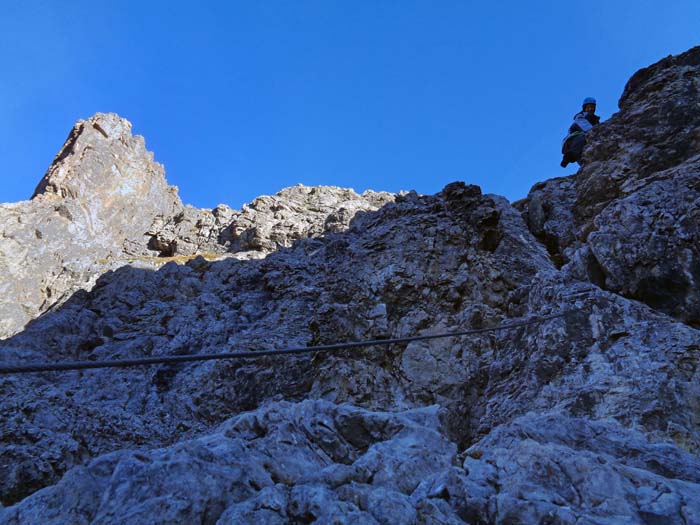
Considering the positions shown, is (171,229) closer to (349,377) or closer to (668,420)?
(349,377)

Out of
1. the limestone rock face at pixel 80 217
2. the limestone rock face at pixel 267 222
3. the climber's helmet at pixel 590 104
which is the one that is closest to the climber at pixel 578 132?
the climber's helmet at pixel 590 104

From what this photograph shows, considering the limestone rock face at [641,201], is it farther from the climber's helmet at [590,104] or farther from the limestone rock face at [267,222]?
the limestone rock face at [267,222]

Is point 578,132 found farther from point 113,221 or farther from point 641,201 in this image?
point 113,221

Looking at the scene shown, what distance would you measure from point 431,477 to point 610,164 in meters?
16.2

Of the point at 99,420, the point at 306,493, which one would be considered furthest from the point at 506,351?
the point at 99,420

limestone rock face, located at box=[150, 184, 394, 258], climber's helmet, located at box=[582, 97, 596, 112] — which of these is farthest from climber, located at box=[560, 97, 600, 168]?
limestone rock face, located at box=[150, 184, 394, 258]

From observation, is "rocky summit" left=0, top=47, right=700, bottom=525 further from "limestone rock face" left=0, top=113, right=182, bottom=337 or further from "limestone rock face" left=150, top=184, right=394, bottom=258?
"limestone rock face" left=0, top=113, right=182, bottom=337

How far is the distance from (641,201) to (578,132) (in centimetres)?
1270

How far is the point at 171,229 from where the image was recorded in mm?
56594

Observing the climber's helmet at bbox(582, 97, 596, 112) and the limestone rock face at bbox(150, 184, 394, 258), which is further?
the limestone rock face at bbox(150, 184, 394, 258)

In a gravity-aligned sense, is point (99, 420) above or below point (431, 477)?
above

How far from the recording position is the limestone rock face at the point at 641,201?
10.8 meters

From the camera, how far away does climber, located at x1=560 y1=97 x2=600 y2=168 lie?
2288 centimetres

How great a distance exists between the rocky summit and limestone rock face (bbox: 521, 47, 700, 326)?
7 centimetres
